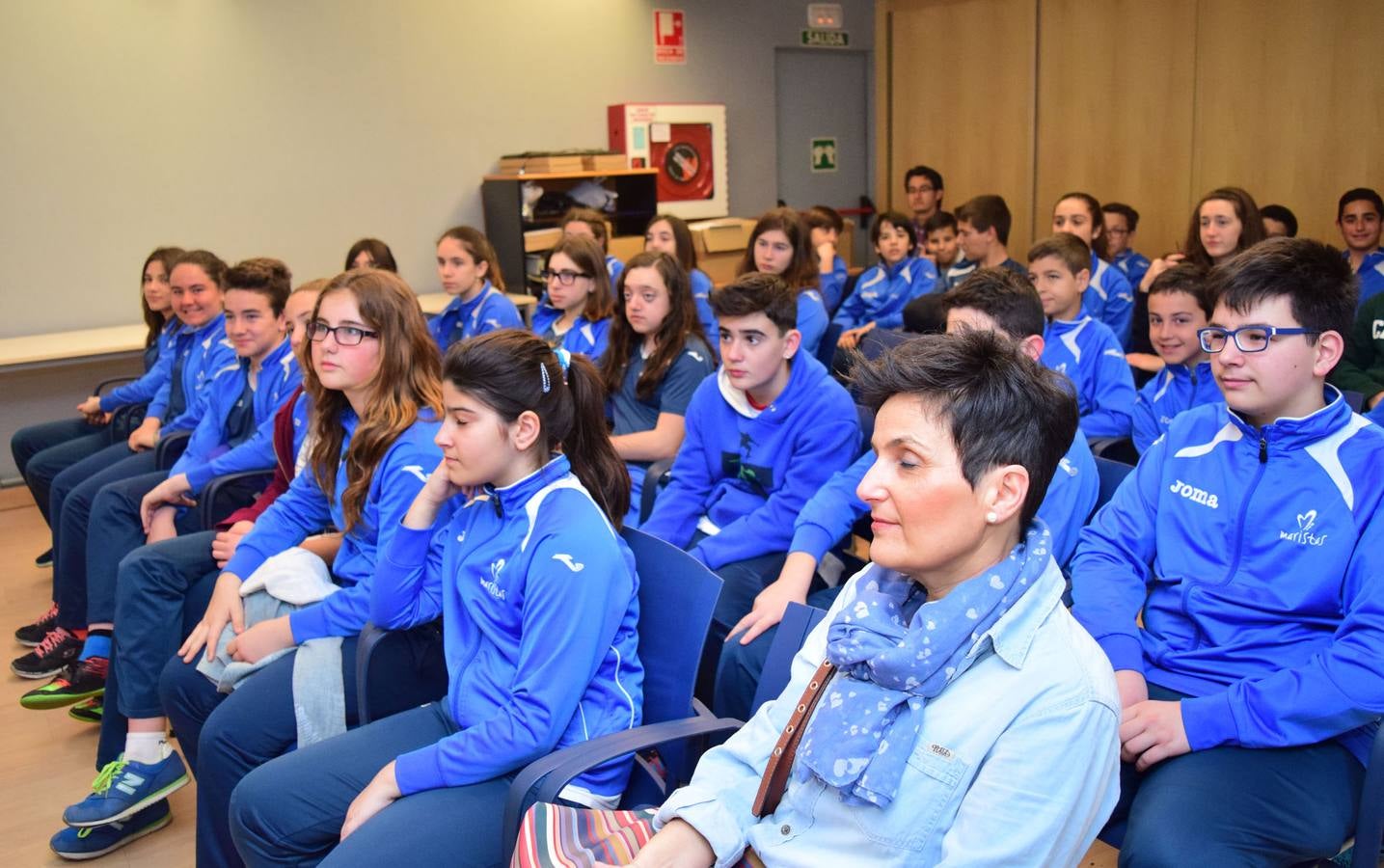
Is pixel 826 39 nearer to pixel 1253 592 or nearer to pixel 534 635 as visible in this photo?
pixel 1253 592

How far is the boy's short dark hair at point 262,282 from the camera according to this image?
342cm

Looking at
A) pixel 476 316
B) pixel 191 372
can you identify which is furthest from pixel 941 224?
pixel 191 372

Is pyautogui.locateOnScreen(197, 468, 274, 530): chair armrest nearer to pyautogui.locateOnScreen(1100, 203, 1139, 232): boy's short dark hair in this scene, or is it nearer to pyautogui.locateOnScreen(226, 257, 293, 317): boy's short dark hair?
pyautogui.locateOnScreen(226, 257, 293, 317): boy's short dark hair

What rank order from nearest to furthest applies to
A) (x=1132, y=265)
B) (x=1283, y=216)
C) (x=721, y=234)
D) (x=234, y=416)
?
(x=234, y=416)
(x=1283, y=216)
(x=1132, y=265)
(x=721, y=234)

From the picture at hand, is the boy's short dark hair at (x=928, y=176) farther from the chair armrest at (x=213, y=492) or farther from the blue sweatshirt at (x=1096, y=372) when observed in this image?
the chair armrest at (x=213, y=492)

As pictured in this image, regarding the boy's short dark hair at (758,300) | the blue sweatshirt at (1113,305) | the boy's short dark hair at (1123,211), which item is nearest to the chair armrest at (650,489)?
the boy's short dark hair at (758,300)

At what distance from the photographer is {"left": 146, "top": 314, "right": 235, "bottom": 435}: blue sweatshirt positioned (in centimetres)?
384

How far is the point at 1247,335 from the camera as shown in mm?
1857

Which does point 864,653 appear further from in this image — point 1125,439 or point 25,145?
point 25,145

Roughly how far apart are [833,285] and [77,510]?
149 inches

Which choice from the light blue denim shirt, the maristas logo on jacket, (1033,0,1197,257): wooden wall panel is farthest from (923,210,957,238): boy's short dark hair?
the light blue denim shirt

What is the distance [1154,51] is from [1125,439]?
396cm

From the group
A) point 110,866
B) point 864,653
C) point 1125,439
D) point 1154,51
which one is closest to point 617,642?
point 864,653

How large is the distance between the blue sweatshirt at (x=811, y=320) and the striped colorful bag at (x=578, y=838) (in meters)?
3.12
